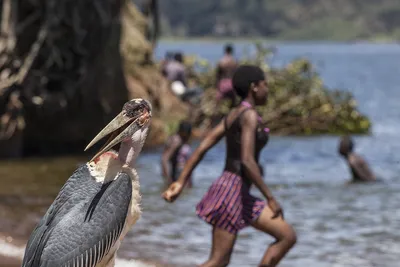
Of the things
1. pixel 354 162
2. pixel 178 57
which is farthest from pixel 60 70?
pixel 354 162

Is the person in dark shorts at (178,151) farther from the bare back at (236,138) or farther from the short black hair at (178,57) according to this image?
the short black hair at (178,57)

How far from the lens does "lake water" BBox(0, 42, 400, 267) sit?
35.3ft

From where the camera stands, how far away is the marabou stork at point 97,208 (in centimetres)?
582

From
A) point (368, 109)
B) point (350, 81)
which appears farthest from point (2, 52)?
point (350, 81)

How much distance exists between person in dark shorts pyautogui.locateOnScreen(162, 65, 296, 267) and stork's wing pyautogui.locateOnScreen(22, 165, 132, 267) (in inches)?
70.6

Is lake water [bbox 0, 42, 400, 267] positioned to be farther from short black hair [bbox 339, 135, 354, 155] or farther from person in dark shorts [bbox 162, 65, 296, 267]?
person in dark shorts [bbox 162, 65, 296, 267]

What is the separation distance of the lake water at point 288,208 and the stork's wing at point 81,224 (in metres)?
4.02

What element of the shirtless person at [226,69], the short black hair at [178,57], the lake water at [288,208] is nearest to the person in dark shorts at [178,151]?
the lake water at [288,208]

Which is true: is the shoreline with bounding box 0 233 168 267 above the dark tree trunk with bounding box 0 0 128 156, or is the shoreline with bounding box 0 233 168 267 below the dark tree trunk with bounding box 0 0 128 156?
below

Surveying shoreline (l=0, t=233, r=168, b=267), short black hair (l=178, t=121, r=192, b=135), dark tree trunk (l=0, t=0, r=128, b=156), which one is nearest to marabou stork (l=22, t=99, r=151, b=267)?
shoreline (l=0, t=233, r=168, b=267)

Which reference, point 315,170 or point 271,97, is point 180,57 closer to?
point 271,97

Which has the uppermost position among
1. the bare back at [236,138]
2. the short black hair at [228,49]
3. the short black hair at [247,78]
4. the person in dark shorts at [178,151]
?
the short black hair at [228,49]

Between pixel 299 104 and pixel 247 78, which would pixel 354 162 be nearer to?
pixel 299 104

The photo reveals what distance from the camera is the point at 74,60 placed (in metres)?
17.5
